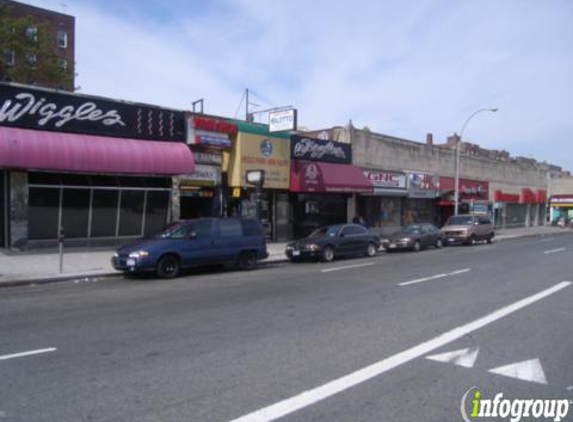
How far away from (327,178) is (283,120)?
13.4 ft

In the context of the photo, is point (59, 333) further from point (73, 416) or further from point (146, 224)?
point (146, 224)

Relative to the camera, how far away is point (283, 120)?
915 inches

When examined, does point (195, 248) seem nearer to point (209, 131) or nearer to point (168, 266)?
point (168, 266)

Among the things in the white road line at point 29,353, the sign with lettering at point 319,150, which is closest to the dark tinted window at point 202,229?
the white road line at point 29,353

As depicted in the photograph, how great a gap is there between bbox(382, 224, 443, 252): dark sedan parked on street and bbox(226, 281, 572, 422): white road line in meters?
14.3

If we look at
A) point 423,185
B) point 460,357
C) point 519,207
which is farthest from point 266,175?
point 519,207

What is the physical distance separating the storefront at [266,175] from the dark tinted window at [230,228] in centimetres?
644

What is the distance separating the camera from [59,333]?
686cm

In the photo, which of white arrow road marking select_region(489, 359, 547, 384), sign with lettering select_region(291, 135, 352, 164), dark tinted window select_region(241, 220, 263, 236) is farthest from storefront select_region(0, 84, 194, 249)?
white arrow road marking select_region(489, 359, 547, 384)

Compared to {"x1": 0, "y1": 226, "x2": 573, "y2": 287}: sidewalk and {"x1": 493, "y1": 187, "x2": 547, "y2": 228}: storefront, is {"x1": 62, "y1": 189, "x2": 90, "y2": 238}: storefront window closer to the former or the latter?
{"x1": 0, "y1": 226, "x2": 573, "y2": 287}: sidewalk

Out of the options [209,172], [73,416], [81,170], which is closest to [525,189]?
[209,172]

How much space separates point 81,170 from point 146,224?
3854 millimetres

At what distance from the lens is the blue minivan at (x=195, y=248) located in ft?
41.4

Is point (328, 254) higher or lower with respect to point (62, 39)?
lower
